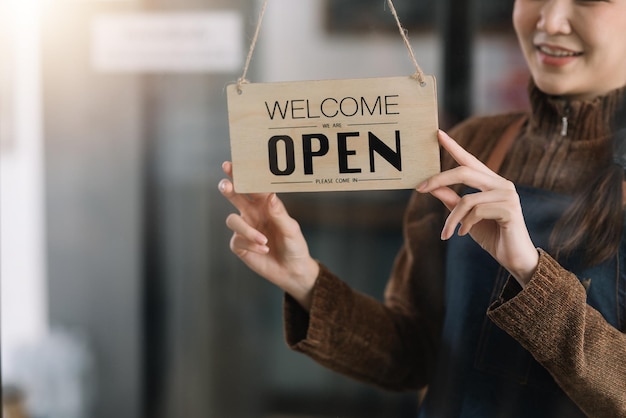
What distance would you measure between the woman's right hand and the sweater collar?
0.28 metres

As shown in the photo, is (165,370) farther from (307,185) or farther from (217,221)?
(307,185)

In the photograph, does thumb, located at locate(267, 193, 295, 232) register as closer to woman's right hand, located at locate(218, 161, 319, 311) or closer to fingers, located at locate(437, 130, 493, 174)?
woman's right hand, located at locate(218, 161, 319, 311)

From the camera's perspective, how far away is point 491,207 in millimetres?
582

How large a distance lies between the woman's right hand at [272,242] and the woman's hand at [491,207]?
0.62 ft

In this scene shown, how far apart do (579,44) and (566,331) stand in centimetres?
26

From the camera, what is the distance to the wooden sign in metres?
0.59

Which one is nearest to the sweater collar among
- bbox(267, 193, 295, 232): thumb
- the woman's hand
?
the woman's hand

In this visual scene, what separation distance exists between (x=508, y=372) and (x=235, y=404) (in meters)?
0.48

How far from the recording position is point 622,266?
599mm

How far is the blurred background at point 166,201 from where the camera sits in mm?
944

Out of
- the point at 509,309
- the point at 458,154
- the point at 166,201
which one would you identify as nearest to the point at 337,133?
the point at 458,154

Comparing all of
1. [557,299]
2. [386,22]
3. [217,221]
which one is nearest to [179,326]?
[217,221]

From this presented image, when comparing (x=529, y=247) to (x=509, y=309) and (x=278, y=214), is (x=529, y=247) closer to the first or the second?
(x=509, y=309)

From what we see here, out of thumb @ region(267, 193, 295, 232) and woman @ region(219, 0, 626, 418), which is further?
thumb @ region(267, 193, 295, 232)
